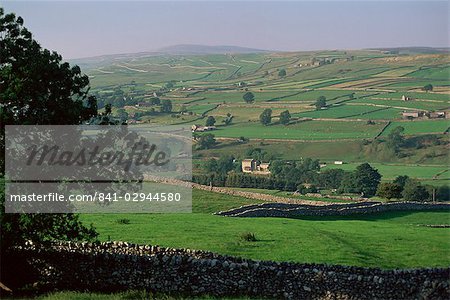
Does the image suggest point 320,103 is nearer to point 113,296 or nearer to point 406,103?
point 406,103

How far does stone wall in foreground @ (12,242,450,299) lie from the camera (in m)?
20.3

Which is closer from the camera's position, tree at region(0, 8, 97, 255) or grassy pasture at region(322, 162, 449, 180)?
tree at region(0, 8, 97, 255)

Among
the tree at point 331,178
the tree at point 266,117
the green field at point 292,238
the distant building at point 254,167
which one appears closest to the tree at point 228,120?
the tree at point 266,117

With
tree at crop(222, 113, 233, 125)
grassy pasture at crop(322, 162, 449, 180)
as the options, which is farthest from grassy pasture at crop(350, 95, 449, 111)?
grassy pasture at crop(322, 162, 449, 180)

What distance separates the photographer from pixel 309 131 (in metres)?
117

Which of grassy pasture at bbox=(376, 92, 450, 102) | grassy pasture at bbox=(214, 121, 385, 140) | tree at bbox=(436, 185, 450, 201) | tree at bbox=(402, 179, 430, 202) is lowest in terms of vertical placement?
tree at bbox=(436, 185, 450, 201)

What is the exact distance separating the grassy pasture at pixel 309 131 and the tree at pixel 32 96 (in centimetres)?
8939

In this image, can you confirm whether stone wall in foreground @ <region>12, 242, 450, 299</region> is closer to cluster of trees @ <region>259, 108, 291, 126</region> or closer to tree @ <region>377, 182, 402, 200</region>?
tree @ <region>377, 182, 402, 200</region>

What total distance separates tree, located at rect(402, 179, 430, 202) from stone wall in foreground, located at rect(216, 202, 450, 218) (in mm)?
12442

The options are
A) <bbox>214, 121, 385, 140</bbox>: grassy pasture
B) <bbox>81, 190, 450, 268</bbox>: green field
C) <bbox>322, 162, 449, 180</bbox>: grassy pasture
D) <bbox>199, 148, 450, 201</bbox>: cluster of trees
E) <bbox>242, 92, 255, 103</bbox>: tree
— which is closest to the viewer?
<bbox>81, 190, 450, 268</bbox>: green field

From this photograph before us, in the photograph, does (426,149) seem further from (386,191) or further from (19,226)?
(19,226)

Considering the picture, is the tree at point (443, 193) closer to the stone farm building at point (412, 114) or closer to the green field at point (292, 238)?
the green field at point (292, 238)

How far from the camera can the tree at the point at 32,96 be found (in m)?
19.3

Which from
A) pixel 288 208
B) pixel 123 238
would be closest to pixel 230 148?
pixel 288 208
